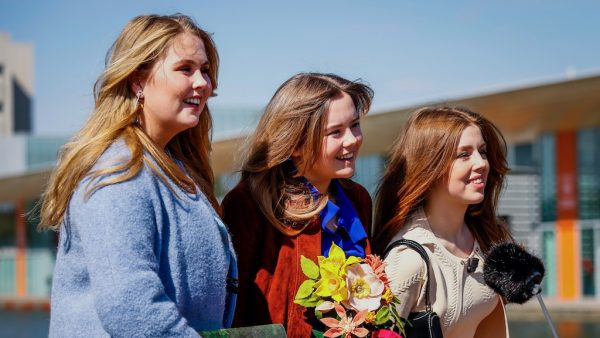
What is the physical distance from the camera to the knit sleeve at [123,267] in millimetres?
2166

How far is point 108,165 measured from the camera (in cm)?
233

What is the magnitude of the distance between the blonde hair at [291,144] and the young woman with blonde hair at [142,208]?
0.55m

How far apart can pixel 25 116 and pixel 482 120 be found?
75.1 meters

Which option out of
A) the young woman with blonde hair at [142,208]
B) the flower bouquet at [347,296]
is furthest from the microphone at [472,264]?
the young woman with blonde hair at [142,208]

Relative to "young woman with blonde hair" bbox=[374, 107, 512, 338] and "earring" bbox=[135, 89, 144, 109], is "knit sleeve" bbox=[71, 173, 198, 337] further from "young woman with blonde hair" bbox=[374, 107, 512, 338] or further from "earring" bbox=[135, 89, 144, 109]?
"young woman with blonde hair" bbox=[374, 107, 512, 338]

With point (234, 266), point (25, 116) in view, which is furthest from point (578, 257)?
point (25, 116)

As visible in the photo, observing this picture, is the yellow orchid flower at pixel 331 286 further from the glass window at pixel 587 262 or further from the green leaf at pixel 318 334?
the glass window at pixel 587 262

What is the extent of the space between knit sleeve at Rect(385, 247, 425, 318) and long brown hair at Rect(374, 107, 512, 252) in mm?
227

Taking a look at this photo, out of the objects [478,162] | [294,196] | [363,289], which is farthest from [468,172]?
[363,289]

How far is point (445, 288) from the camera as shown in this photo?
3461 mm

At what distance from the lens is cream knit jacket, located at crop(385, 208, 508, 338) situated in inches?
132

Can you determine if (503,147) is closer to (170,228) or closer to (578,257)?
(170,228)

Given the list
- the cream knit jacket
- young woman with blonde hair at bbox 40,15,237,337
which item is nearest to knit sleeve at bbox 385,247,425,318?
the cream knit jacket

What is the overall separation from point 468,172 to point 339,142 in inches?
24.2
